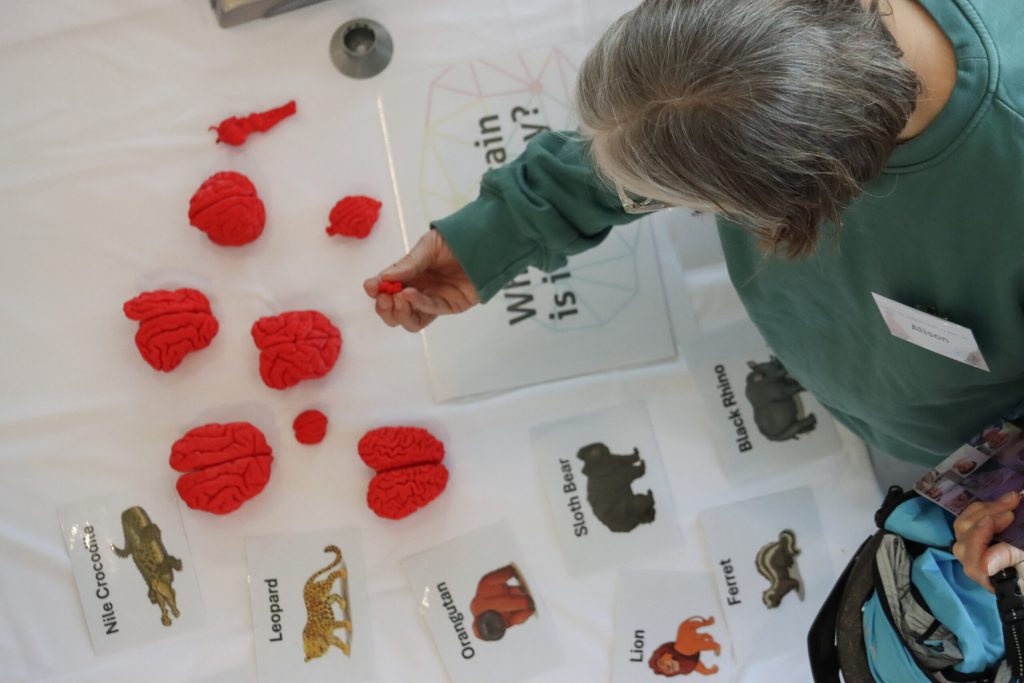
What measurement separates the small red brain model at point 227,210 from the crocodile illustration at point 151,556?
0.36m

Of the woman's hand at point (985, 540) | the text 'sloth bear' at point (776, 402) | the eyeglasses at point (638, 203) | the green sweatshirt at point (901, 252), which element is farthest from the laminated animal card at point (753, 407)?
the eyeglasses at point (638, 203)

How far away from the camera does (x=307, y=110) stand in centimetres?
125

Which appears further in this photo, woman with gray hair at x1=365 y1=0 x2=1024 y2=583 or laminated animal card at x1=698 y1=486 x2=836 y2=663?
laminated animal card at x1=698 y1=486 x2=836 y2=663

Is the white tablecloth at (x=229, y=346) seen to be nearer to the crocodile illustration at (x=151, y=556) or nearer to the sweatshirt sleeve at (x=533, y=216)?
the crocodile illustration at (x=151, y=556)

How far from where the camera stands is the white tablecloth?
1180 mm

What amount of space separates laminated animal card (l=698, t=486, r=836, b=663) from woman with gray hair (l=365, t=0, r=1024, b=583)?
314 mm

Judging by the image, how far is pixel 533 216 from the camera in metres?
0.97

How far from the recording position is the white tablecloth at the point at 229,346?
118cm

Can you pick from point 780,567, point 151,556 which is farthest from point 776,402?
point 151,556

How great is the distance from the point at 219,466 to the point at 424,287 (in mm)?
Answer: 349

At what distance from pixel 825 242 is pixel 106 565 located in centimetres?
93

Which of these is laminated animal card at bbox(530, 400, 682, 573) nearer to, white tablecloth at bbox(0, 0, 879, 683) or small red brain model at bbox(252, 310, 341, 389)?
white tablecloth at bbox(0, 0, 879, 683)

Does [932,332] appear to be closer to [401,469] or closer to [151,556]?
[401,469]

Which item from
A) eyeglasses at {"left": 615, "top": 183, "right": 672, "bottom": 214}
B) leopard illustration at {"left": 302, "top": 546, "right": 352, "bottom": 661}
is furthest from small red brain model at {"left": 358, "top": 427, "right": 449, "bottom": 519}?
eyeglasses at {"left": 615, "top": 183, "right": 672, "bottom": 214}
